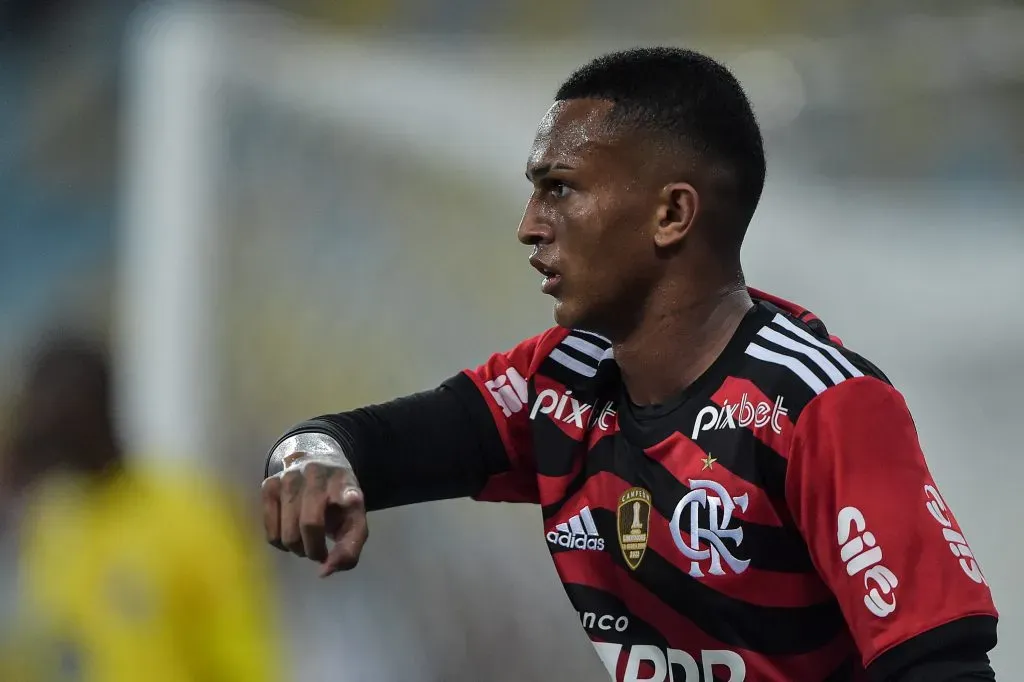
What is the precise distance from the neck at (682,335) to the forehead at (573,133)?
0.60 feet

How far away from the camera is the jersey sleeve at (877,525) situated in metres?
0.92

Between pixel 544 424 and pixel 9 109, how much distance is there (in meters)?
1.74

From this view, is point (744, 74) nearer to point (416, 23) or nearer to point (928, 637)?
point (416, 23)

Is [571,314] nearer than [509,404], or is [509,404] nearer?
[571,314]

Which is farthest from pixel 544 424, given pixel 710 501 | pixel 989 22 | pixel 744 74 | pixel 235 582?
pixel 989 22

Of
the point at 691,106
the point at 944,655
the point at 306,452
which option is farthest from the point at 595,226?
the point at 944,655

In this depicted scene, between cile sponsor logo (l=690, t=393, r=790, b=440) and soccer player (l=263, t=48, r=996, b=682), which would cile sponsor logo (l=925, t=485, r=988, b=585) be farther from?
cile sponsor logo (l=690, t=393, r=790, b=440)

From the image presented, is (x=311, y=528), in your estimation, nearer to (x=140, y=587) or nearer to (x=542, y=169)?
(x=542, y=169)

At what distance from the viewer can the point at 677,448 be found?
1140 mm

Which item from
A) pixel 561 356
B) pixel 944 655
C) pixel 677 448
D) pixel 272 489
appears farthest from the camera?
pixel 561 356

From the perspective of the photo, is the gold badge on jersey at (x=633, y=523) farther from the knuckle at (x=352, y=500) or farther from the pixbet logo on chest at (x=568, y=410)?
the knuckle at (x=352, y=500)

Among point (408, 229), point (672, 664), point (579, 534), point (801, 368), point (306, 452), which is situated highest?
point (408, 229)

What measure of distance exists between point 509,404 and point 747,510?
376 mm

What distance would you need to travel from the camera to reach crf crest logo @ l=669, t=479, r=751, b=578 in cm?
107
